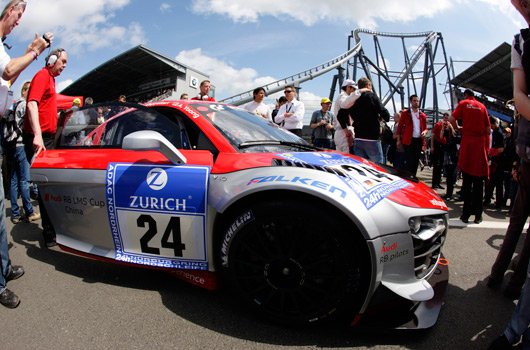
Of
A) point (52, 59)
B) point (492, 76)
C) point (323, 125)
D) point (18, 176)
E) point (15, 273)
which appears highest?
point (492, 76)

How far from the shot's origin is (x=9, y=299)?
196 cm

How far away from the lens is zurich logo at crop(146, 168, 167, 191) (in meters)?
1.89

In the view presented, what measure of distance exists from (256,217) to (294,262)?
30 cm

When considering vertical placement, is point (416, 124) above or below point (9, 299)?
above

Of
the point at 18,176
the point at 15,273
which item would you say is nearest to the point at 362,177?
the point at 15,273

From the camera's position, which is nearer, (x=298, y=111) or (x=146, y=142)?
(x=146, y=142)

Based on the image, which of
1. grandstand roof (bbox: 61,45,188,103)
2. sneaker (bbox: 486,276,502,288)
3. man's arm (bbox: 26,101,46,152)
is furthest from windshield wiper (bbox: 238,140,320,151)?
grandstand roof (bbox: 61,45,188,103)

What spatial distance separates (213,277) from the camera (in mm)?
1896

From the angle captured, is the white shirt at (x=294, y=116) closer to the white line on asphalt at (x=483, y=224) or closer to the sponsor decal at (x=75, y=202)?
the white line on asphalt at (x=483, y=224)

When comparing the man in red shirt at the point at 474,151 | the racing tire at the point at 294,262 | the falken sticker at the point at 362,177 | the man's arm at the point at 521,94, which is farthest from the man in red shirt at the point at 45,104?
the man in red shirt at the point at 474,151

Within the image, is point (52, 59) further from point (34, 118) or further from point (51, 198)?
point (51, 198)

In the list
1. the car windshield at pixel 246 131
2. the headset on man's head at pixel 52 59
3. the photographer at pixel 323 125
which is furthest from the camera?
the photographer at pixel 323 125

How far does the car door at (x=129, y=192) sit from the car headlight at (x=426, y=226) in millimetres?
1111

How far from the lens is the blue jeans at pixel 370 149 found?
13.9 feet
